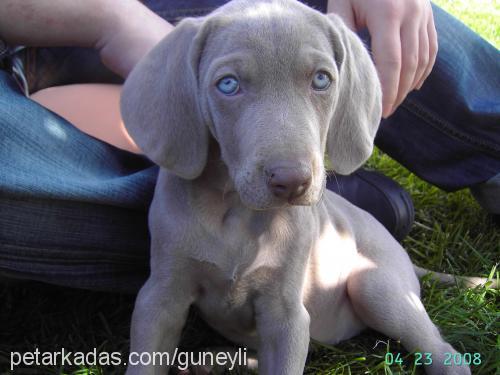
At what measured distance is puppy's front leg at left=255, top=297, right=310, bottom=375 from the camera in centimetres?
217

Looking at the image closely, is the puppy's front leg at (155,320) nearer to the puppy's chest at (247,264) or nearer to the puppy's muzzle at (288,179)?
the puppy's chest at (247,264)

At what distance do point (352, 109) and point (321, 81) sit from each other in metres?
0.26

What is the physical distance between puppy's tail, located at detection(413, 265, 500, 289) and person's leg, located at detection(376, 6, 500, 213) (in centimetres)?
63

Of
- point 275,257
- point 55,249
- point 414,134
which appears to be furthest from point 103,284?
point 414,134

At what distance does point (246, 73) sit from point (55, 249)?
1.15 m

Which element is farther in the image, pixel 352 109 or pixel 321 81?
pixel 352 109

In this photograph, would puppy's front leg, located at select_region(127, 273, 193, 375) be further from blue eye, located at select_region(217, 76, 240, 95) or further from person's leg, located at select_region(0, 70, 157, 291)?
blue eye, located at select_region(217, 76, 240, 95)

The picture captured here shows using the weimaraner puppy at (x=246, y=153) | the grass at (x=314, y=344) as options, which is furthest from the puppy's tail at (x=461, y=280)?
the weimaraner puppy at (x=246, y=153)

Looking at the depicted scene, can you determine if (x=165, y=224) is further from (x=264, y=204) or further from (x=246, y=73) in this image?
(x=246, y=73)

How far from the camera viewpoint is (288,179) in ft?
5.65

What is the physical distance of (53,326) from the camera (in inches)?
112

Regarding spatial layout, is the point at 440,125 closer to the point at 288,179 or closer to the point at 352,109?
the point at 352,109
